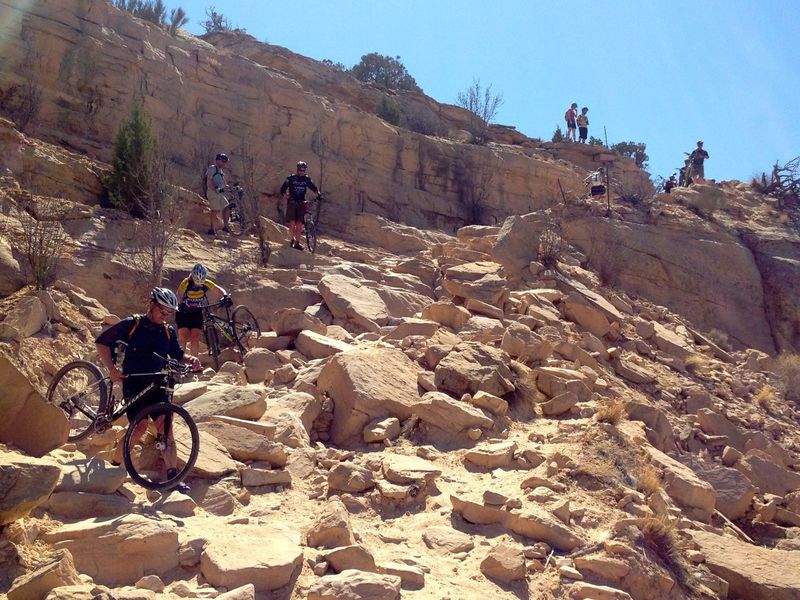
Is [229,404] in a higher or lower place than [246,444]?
higher

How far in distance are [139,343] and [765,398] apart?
10293mm

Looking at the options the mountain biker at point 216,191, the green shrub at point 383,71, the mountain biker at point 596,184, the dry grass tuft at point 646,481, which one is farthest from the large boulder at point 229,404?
the green shrub at point 383,71

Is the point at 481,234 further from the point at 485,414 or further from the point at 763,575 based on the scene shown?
the point at 763,575

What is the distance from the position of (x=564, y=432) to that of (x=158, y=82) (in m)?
14.5

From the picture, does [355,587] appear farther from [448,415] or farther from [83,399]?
[448,415]

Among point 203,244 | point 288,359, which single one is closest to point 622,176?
point 203,244

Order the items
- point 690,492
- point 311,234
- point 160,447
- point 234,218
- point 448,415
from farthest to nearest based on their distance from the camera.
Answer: point 311,234
point 234,218
point 448,415
point 690,492
point 160,447

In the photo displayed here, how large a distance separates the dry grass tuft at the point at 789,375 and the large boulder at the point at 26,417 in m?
11.7

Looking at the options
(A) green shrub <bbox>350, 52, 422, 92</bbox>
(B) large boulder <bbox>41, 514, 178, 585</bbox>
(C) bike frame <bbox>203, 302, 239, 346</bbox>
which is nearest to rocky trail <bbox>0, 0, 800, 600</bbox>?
(B) large boulder <bbox>41, 514, 178, 585</bbox>

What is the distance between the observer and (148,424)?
5.61 meters

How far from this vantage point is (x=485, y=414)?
7668 millimetres

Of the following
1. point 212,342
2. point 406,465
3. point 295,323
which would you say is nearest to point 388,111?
point 295,323

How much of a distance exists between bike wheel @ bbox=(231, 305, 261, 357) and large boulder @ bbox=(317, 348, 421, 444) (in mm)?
1840

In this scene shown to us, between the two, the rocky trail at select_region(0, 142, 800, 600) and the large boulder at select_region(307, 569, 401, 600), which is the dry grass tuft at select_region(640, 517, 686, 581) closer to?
the rocky trail at select_region(0, 142, 800, 600)
